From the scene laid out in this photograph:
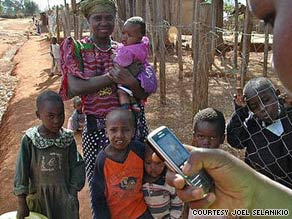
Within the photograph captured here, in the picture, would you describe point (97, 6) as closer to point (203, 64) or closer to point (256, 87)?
point (256, 87)

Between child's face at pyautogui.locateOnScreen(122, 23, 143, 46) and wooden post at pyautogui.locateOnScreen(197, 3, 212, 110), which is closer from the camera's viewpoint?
child's face at pyautogui.locateOnScreen(122, 23, 143, 46)

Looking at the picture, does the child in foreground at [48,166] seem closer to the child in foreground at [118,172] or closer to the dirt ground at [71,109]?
the child in foreground at [118,172]

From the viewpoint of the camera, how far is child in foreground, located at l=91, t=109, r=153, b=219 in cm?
207

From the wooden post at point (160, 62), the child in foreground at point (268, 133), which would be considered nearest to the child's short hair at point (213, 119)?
the child in foreground at point (268, 133)

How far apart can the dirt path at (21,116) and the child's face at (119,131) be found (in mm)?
1626

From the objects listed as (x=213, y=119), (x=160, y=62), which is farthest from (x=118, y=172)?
(x=160, y=62)

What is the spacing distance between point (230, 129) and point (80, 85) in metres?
0.97

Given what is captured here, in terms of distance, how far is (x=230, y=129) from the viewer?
240 cm

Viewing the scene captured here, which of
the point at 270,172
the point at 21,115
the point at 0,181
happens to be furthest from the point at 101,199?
the point at 21,115

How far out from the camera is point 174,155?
1280 millimetres

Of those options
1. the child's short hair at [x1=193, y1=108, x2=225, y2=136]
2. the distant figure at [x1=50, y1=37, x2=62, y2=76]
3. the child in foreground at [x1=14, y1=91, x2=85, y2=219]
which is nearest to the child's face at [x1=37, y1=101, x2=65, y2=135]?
the child in foreground at [x1=14, y1=91, x2=85, y2=219]

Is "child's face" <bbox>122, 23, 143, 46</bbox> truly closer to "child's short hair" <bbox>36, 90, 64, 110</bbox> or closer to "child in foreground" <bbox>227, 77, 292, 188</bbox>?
"child's short hair" <bbox>36, 90, 64, 110</bbox>

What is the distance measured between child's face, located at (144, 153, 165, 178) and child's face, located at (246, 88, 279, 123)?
2.13 ft

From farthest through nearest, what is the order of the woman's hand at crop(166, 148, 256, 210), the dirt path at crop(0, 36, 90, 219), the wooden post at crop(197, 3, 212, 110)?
the dirt path at crop(0, 36, 90, 219) < the wooden post at crop(197, 3, 212, 110) < the woman's hand at crop(166, 148, 256, 210)
